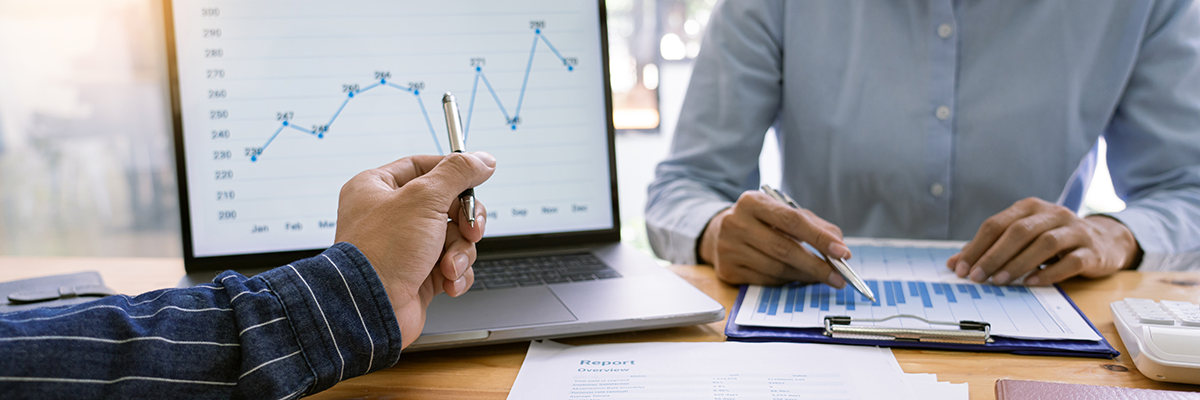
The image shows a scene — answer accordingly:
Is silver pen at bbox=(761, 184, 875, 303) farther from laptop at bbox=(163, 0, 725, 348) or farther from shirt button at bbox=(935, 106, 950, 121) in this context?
shirt button at bbox=(935, 106, 950, 121)

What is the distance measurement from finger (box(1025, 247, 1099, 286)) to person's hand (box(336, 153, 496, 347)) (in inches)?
23.0

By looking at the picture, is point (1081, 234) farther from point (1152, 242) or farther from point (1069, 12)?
point (1069, 12)

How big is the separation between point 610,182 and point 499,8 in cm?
24

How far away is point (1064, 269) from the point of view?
697mm

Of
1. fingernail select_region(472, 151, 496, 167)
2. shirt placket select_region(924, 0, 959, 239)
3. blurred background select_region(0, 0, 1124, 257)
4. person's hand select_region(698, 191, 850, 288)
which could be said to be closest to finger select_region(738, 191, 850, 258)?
person's hand select_region(698, 191, 850, 288)

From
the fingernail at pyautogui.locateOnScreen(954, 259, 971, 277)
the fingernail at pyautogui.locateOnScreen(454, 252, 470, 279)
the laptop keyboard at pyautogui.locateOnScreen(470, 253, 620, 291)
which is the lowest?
the fingernail at pyautogui.locateOnScreen(954, 259, 971, 277)

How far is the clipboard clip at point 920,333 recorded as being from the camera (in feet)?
1.79

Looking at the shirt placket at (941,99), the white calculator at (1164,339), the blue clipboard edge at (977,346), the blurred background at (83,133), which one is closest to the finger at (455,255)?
the blue clipboard edge at (977,346)

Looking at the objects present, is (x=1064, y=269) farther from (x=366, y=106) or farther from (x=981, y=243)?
(x=366, y=106)

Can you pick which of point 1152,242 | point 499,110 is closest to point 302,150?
point 499,110

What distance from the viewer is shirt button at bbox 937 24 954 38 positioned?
1051 mm

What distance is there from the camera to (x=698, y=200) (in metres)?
0.99

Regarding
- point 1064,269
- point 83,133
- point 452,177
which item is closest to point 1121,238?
point 1064,269

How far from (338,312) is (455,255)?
4.0 inches
